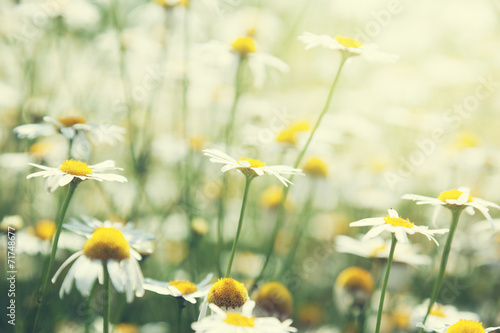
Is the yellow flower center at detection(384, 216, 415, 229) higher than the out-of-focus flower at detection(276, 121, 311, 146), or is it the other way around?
the out-of-focus flower at detection(276, 121, 311, 146)

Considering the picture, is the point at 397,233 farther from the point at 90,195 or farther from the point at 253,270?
the point at 90,195

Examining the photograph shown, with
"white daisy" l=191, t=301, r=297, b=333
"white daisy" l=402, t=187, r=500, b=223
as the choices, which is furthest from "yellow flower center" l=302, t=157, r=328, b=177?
"white daisy" l=191, t=301, r=297, b=333

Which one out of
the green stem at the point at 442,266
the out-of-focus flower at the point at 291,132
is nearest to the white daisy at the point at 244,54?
the out-of-focus flower at the point at 291,132

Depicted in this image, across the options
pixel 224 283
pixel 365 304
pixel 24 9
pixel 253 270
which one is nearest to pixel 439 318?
pixel 365 304

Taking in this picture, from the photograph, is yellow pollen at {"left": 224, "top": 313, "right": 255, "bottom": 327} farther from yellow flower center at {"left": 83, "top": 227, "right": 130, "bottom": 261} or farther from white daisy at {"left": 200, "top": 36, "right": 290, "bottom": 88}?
white daisy at {"left": 200, "top": 36, "right": 290, "bottom": 88}

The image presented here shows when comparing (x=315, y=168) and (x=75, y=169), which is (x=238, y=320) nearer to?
(x=75, y=169)

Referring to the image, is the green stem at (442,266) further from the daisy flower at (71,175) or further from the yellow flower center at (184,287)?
the daisy flower at (71,175)
